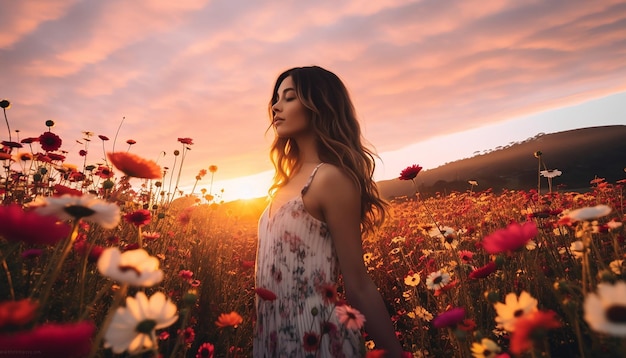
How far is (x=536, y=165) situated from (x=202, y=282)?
19.4 meters

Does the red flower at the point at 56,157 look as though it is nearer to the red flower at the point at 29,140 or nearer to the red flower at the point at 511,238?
the red flower at the point at 29,140

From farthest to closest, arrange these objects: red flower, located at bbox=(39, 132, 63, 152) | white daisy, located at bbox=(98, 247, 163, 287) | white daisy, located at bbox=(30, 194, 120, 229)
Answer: red flower, located at bbox=(39, 132, 63, 152), white daisy, located at bbox=(30, 194, 120, 229), white daisy, located at bbox=(98, 247, 163, 287)

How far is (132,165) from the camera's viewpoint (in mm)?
1112

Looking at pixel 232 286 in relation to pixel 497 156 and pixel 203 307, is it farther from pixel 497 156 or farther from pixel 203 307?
pixel 497 156

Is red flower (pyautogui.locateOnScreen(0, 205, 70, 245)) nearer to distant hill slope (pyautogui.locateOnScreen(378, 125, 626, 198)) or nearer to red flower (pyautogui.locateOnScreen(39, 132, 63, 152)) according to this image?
red flower (pyautogui.locateOnScreen(39, 132, 63, 152))

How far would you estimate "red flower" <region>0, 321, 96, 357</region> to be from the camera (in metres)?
0.54

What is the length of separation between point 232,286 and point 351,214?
1.82 metres

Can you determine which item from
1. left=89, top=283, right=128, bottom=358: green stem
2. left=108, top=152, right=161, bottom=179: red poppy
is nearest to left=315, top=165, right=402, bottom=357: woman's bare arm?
left=108, top=152, right=161, bottom=179: red poppy

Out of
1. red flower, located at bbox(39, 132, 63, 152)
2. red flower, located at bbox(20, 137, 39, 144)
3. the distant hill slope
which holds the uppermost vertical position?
red flower, located at bbox(20, 137, 39, 144)

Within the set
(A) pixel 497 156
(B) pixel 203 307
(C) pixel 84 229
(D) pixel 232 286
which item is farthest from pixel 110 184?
(A) pixel 497 156

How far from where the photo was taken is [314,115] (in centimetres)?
239

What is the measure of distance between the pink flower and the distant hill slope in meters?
13.0

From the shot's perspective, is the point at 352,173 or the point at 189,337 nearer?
the point at 189,337

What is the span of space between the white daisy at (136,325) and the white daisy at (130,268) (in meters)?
0.08
